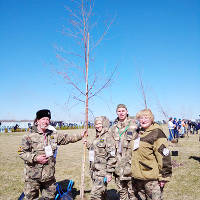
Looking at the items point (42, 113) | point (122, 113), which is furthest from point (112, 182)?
point (42, 113)

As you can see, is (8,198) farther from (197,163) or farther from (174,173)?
(197,163)

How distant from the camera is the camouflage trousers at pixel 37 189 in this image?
12.3 ft

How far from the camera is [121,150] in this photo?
4.16 metres

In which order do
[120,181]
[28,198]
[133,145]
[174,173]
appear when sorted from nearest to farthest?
[133,145], [28,198], [120,181], [174,173]

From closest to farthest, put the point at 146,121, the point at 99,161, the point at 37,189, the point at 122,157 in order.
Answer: the point at 146,121, the point at 37,189, the point at 122,157, the point at 99,161

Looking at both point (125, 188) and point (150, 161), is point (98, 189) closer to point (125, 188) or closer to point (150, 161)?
point (125, 188)

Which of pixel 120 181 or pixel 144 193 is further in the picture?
pixel 120 181

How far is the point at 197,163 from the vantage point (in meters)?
9.14

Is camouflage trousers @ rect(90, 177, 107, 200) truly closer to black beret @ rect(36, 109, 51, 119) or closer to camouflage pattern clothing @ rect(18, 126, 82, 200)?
camouflage pattern clothing @ rect(18, 126, 82, 200)

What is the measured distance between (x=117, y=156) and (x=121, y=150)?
15 cm

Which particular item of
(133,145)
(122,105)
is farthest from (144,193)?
(122,105)

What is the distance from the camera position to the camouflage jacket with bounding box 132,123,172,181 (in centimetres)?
298

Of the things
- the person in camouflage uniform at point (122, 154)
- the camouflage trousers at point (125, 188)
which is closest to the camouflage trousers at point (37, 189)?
the person in camouflage uniform at point (122, 154)

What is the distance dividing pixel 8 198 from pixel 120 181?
3.27 meters
